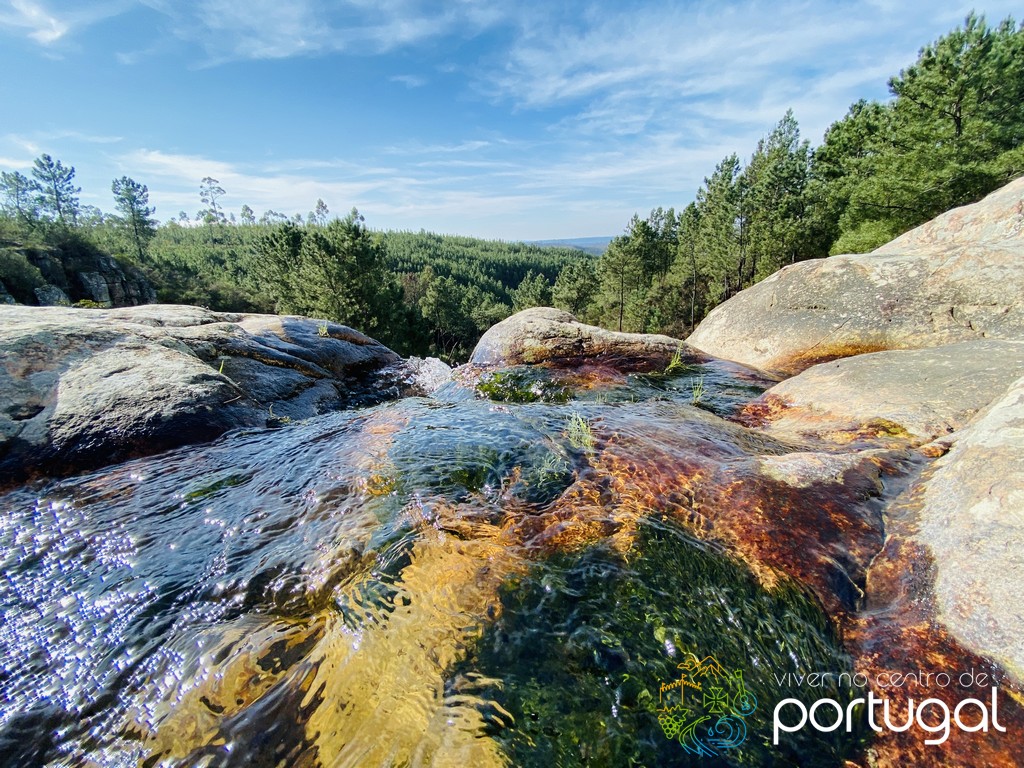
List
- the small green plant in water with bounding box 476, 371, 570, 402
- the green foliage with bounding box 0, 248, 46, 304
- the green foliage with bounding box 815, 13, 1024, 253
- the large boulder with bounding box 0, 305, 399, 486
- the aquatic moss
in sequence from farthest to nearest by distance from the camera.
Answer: the green foliage with bounding box 0, 248, 46, 304
the green foliage with bounding box 815, 13, 1024, 253
the small green plant in water with bounding box 476, 371, 570, 402
the large boulder with bounding box 0, 305, 399, 486
the aquatic moss

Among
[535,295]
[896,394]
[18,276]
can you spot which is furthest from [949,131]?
[18,276]

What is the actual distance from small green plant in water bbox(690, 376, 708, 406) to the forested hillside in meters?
19.5

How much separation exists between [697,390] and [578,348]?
273cm

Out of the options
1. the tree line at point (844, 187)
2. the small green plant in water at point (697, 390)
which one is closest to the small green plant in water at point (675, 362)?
the small green plant in water at point (697, 390)

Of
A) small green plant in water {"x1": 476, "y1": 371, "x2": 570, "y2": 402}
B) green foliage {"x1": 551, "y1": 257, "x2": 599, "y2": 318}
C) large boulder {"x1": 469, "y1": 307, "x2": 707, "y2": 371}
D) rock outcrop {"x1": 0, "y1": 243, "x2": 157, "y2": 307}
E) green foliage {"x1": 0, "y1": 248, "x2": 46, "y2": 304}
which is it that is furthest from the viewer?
green foliage {"x1": 551, "y1": 257, "x2": 599, "y2": 318}

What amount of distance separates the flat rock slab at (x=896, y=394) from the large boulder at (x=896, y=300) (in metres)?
2.77

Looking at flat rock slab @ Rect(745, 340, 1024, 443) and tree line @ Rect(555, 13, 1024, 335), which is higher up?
tree line @ Rect(555, 13, 1024, 335)

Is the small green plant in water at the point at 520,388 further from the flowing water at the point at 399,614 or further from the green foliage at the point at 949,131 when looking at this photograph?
the green foliage at the point at 949,131

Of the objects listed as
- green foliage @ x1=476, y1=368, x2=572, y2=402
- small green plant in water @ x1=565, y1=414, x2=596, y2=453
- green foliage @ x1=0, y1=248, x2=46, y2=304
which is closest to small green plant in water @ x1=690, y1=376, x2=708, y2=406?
green foliage @ x1=476, y1=368, x2=572, y2=402

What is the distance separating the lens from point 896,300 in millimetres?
9094

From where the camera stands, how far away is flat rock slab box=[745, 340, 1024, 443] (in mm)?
4836

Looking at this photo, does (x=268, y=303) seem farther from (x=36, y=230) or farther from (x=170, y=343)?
(x=170, y=343)

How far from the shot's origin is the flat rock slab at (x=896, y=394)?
4.84 meters

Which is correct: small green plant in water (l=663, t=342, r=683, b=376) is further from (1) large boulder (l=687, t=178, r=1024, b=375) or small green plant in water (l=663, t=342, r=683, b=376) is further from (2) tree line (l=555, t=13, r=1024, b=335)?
(2) tree line (l=555, t=13, r=1024, b=335)
